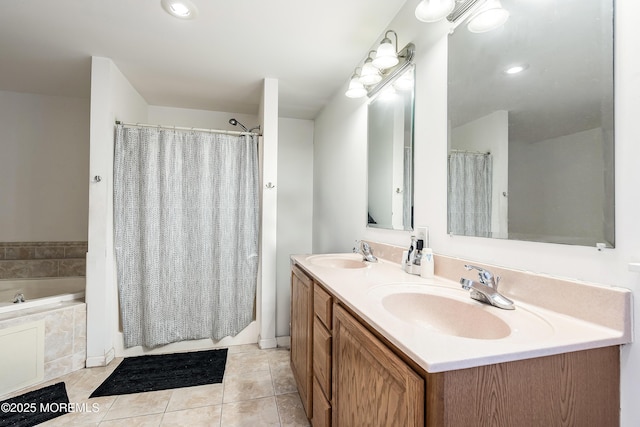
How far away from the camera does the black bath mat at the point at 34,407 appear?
1487 millimetres

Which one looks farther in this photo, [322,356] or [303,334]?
[303,334]

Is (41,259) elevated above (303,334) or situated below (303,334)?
above

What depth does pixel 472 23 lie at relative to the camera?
1.07 meters

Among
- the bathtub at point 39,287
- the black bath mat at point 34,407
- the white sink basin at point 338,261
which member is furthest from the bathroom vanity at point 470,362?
the bathtub at point 39,287

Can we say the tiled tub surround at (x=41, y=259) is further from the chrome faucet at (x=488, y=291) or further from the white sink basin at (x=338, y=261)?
the chrome faucet at (x=488, y=291)

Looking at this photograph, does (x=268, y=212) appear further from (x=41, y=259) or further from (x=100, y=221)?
(x=41, y=259)

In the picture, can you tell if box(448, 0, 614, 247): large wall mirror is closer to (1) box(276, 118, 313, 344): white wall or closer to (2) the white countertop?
(2) the white countertop

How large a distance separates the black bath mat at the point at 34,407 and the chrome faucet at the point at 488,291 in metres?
2.27

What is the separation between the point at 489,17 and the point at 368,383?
132cm

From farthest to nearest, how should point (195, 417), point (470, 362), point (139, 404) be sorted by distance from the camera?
point (139, 404) → point (195, 417) → point (470, 362)

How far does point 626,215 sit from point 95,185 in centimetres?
283

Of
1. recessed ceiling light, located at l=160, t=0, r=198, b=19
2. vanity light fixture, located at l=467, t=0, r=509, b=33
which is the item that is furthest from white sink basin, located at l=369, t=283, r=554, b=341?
recessed ceiling light, located at l=160, t=0, r=198, b=19

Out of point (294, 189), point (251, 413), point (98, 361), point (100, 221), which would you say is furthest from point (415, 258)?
point (98, 361)

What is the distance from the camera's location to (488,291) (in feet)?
2.77
